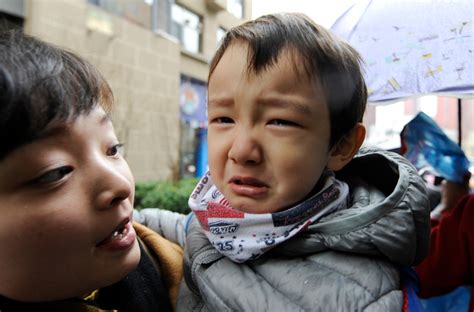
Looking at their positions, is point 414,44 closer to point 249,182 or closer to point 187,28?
point 249,182

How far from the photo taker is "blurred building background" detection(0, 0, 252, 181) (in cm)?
838

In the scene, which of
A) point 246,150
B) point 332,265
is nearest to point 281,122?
point 246,150

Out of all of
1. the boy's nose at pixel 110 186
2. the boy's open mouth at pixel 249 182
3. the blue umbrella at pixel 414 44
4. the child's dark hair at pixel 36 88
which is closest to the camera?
the child's dark hair at pixel 36 88

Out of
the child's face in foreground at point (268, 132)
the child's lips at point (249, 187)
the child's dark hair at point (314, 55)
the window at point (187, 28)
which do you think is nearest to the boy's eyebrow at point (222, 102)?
the child's face in foreground at point (268, 132)

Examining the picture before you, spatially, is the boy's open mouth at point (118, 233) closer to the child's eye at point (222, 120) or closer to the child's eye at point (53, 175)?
the child's eye at point (53, 175)

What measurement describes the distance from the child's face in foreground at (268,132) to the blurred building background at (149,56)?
6306mm

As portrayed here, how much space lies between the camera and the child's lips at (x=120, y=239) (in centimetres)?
98

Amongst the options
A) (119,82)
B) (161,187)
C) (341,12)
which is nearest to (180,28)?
(119,82)

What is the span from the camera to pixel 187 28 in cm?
1270

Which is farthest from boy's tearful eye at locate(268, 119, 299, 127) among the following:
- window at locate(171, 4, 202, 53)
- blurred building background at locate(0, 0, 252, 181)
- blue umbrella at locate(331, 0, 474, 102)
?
window at locate(171, 4, 202, 53)

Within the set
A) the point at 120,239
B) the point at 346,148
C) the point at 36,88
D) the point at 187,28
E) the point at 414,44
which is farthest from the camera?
the point at 187,28

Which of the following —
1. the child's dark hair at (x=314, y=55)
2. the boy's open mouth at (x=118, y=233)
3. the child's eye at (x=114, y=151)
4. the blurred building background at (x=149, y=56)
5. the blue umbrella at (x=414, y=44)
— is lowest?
the boy's open mouth at (x=118, y=233)

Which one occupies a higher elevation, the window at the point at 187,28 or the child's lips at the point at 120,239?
the window at the point at 187,28

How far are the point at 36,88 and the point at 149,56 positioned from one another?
407 inches
